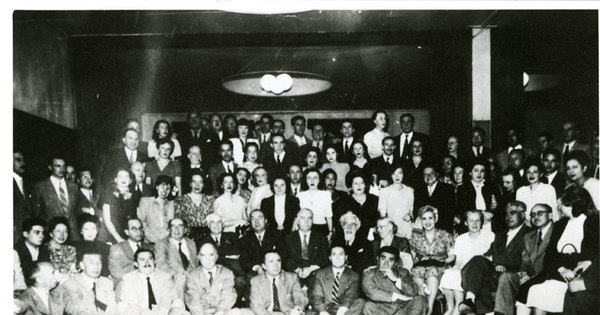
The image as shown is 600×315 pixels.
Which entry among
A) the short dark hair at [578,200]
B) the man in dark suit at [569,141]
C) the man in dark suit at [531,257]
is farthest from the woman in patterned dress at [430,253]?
the man in dark suit at [569,141]

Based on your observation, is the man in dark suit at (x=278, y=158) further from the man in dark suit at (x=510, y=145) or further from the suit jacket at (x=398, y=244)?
the man in dark suit at (x=510, y=145)

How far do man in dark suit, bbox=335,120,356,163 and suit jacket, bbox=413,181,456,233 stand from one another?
2.23 feet

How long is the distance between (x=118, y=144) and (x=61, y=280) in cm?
152

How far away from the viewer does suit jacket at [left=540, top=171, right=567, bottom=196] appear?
3.87 metres

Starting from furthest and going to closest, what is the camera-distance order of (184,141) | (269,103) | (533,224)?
(269,103), (184,141), (533,224)

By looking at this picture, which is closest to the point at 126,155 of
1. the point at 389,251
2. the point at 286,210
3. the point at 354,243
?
the point at 286,210

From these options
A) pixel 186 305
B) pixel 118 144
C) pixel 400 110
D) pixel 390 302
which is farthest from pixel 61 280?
pixel 400 110

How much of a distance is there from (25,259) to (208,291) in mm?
1170

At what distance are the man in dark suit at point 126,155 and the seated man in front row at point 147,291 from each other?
88 cm

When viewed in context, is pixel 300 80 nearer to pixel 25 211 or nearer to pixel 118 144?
pixel 118 144

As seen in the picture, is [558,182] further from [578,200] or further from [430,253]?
[430,253]

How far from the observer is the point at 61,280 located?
3.54 metres

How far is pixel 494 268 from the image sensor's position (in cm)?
376
